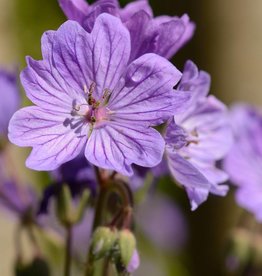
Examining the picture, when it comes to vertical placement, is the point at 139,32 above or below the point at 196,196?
above

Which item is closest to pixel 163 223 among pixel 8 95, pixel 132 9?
pixel 8 95

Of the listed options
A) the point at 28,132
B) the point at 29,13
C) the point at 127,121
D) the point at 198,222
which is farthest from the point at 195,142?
the point at 29,13

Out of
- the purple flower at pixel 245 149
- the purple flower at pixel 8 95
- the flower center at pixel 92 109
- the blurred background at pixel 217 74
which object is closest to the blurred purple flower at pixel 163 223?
the blurred background at pixel 217 74

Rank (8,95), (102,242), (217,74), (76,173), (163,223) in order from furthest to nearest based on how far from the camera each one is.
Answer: (217,74) < (163,223) < (8,95) < (76,173) < (102,242)

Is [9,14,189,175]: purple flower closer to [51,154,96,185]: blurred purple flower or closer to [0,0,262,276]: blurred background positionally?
[51,154,96,185]: blurred purple flower

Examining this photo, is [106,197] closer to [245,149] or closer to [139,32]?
[139,32]

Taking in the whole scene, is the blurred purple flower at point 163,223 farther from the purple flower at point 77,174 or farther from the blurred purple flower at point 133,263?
the blurred purple flower at point 133,263

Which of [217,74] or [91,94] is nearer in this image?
[91,94]

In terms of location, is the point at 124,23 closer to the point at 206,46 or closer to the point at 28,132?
the point at 28,132
